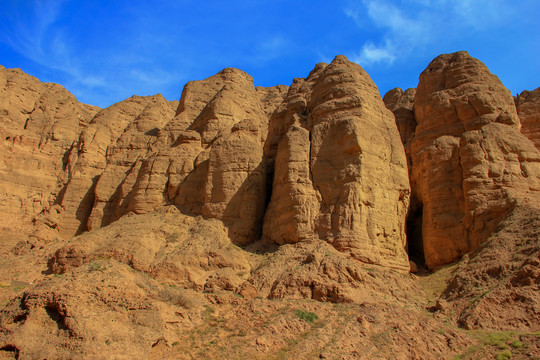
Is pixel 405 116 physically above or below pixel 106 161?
above

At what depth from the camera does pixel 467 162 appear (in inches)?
902

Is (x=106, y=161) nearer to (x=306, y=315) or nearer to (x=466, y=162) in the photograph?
(x=306, y=315)

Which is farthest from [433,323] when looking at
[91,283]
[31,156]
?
[31,156]

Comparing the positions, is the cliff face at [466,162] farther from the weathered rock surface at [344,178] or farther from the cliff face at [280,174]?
the cliff face at [280,174]

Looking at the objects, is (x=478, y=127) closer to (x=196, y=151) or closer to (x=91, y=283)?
(x=196, y=151)

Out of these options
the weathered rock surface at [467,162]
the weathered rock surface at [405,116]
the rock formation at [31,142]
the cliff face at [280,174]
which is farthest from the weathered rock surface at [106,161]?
the weathered rock surface at [405,116]

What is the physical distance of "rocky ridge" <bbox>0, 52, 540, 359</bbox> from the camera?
13.8 metres

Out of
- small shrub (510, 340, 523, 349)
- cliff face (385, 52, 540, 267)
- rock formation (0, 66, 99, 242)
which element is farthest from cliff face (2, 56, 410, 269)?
small shrub (510, 340, 523, 349)

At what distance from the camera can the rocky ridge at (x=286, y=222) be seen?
45.1ft

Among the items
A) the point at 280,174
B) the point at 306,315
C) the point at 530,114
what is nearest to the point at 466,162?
the point at 280,174

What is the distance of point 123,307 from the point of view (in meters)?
13.7

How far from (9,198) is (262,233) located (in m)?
20.1

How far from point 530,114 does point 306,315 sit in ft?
80.0

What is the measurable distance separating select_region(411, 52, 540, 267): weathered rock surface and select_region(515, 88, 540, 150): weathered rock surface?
14.9 ft
